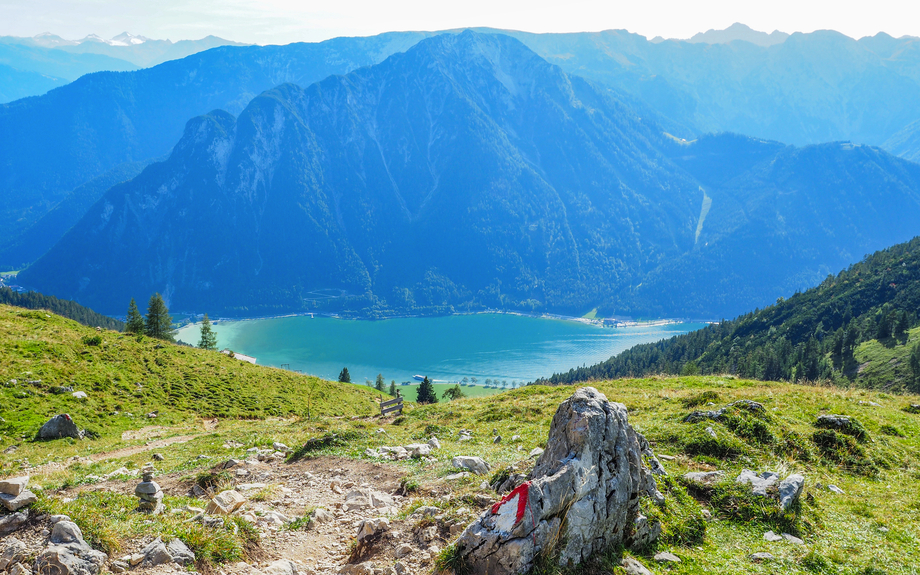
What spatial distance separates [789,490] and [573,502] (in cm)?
612

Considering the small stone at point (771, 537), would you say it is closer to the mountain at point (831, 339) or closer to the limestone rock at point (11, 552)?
the limestone rock at point (11, 552)

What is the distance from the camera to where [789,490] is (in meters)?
11.4

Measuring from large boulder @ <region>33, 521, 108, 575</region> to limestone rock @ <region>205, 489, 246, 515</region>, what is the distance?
2352mm

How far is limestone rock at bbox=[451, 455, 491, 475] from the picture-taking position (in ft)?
45.0

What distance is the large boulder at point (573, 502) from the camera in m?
8.27

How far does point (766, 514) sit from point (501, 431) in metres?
10.4

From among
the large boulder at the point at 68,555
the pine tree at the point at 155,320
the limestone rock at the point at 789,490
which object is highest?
the pine tree at the point at 155,320

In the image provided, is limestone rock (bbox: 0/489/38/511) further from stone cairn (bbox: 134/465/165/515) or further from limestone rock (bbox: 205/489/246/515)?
limestone rock (bbox: 205/489/246/515)

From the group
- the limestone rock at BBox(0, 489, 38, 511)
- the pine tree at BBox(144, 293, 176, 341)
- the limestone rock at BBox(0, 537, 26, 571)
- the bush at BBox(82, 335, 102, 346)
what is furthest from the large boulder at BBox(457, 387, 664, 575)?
the pine tree at BBox(144, 293, 176, 341)

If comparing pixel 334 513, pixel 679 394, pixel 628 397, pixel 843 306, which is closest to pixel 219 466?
pixel 334 513

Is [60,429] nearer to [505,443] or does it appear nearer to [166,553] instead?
[166,553]

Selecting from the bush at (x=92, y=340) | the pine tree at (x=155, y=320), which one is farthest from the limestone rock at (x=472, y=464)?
the pine tree at (x=155, y=320)

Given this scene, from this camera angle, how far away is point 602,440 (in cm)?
958

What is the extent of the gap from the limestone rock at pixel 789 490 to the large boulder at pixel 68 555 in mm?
13515
